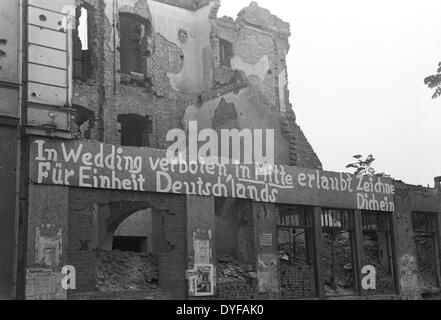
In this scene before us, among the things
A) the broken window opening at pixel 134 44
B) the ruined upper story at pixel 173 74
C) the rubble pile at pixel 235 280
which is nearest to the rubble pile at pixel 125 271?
the rubble pile at pixel 235 280

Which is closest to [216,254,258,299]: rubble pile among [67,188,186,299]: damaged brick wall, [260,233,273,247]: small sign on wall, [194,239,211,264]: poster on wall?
[194,239,211,264]: poster on wall

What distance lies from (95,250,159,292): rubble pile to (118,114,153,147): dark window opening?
314 inches

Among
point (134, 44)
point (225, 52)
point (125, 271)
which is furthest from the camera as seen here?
point (225, 52)

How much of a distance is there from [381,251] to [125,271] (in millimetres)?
8631

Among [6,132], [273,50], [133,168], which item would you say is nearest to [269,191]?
[133,168]

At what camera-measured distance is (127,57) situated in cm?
2220

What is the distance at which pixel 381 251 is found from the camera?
62.0ft

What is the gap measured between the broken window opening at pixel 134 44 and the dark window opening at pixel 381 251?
8766 mm

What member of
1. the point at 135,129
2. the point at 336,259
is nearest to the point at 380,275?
the point at 336,259

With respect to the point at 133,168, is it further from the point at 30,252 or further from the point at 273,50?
the point at 273,50

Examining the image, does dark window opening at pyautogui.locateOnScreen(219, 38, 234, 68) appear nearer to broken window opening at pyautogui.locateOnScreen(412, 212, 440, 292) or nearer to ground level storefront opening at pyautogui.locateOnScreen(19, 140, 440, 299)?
ground level storefront opening at pyautogui.locateOnScreen(19, 140, 440, 299)

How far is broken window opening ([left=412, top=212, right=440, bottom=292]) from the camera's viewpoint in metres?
19.9

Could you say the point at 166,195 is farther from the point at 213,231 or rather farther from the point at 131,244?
the point at 131,244
